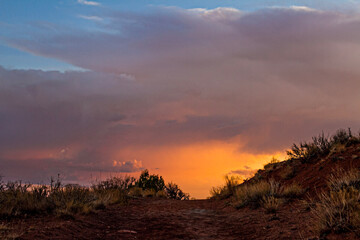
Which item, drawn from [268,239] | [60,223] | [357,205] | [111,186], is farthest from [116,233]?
[111,186]

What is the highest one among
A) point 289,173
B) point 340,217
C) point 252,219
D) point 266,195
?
point 289,173

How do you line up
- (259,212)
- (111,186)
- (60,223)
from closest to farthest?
Result: 1. (60,223)
2. (259,212)
3. (111,186)

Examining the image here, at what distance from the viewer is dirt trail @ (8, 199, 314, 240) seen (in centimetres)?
893

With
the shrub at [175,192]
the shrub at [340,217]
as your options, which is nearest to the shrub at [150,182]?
the shrub at [175,192]

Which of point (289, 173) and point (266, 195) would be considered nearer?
point (266, 195)

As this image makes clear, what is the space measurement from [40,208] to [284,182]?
1207 centimetres

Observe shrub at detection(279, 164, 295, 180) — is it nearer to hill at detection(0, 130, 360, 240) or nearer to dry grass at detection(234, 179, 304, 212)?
hill at detection(0, 130, 360, 240)

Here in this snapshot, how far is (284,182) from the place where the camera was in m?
17.6

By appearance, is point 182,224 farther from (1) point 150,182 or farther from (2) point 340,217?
Answer: (1) point 150,182

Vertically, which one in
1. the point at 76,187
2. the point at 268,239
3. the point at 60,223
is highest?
the point at 76,187

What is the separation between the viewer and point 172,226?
11031mm

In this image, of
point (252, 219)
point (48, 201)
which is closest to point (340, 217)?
point (252, 219)

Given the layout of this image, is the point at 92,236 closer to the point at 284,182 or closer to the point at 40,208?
the point at 40,208

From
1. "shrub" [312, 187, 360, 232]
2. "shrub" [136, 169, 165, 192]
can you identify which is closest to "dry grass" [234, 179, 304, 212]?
"shrub" [312, 187, 360, 232]
